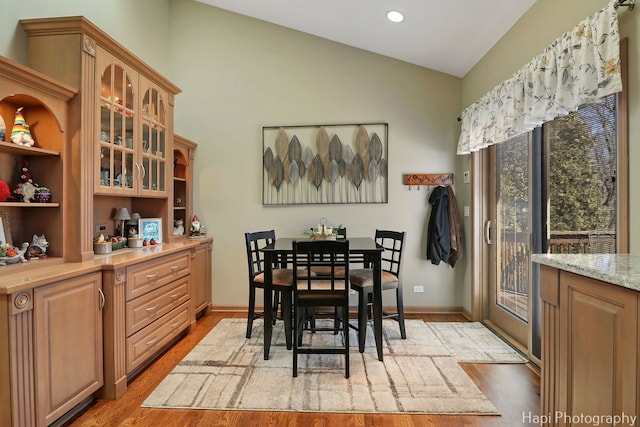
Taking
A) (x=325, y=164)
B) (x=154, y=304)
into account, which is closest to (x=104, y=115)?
(x=154, y=304)

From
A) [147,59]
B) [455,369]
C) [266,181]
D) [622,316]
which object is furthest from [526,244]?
[147,59]

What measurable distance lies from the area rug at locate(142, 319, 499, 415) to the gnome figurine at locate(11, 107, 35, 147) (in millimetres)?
1797

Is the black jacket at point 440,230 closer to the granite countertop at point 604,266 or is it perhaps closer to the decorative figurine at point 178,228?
the granite countertop at point 604,266

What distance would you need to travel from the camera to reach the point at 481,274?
3.54 metres

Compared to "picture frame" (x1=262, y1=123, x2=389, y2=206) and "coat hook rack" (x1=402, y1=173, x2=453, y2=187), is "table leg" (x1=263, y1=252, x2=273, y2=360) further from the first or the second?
"coat hook rack" (x1=402, y1=173, x2=453, y2=187)

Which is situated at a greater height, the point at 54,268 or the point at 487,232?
the point at 487,232

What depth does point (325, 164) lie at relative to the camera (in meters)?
3.88

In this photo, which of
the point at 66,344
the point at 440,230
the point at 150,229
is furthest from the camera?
the point at 440,230

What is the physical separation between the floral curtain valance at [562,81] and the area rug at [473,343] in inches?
72.3

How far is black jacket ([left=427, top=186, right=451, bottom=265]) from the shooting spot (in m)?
3.70

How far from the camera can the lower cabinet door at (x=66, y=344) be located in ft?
5.51

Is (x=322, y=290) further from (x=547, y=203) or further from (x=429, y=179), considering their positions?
(x=429, y=179)

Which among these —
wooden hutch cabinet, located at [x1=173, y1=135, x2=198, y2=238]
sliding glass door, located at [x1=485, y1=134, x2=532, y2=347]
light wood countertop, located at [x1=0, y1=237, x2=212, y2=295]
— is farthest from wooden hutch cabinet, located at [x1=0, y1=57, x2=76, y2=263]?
sliding glass door, located at [x1=485, y1=134, x2=532, y2=347]

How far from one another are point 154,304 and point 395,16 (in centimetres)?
333
